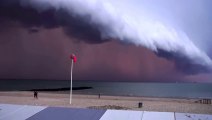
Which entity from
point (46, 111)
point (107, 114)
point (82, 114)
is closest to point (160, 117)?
point (107, 114)

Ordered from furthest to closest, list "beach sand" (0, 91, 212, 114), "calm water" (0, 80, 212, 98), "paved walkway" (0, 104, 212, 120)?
"calm water" (0, 80, 212, 98) < "beach sand" (0, 91, 212, 114) < "paved walkway" (0, 104, 212, 120)

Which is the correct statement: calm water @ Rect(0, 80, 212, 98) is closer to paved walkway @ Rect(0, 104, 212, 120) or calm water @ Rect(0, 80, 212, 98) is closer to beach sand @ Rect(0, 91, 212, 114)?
beach sand @ Rect(0, 91, 212, 114)

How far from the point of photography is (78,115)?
5.74 m

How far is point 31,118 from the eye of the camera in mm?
5562

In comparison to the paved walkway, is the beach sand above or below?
below

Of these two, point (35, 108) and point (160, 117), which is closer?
point (160, 117)

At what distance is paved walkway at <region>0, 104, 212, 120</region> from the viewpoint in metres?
5.58

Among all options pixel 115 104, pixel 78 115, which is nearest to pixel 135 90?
pixel 115 104

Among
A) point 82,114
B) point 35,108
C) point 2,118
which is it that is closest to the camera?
point 2,118

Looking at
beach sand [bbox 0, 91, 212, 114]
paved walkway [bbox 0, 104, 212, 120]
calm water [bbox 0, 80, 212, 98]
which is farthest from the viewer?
calm water [bbox 0, 80, 212, 98]

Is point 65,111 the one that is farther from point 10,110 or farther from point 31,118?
point 10,110

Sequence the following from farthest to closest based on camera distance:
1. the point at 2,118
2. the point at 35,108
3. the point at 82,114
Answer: the point at 35,108
the point at 82,114
the point at 2,118

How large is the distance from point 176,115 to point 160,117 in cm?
38

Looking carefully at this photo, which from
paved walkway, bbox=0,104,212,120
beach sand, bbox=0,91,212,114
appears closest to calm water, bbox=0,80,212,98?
beach sand, bbox=0,91,212,114
